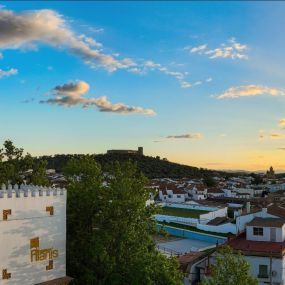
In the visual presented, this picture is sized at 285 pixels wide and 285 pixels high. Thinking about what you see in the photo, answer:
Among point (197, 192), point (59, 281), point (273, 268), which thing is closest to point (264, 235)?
point (273, 268)

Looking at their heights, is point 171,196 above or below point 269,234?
below

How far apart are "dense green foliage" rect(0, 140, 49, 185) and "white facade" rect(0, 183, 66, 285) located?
35.7 feet

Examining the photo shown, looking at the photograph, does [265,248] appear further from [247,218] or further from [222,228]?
[222,228]

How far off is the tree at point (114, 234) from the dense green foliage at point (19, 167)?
6.02 m

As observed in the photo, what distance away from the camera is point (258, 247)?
141 ft

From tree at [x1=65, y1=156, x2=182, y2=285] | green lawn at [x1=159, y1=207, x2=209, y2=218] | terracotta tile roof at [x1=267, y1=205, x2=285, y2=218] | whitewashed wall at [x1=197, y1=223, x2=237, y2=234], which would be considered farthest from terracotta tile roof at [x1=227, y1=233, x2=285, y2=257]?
green lawn at [x1=159, y1=207, x2=209, y2=218]

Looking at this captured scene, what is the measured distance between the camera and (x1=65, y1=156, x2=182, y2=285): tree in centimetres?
3045

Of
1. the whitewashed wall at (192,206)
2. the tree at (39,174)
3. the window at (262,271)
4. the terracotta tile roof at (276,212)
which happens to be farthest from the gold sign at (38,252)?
the whitewashed wall at (192,206)

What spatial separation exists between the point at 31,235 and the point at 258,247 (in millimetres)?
23662

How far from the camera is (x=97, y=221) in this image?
3262 cm

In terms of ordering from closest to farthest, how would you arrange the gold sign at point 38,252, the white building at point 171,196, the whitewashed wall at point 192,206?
the gold sign at point 38,252 < the whitewashed wall at point 192,206 < the white building at point 171,196

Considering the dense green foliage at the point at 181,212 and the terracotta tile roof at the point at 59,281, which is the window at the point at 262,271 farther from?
the dense green foliage at the point at 181,212

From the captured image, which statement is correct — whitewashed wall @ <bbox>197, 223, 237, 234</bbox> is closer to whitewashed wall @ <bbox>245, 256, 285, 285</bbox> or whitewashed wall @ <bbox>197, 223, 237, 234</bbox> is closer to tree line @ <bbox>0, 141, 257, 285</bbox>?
whitewashed wall @ <bbox>245, 256, 285, 285</bbox>

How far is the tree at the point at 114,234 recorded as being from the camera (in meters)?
30.5
